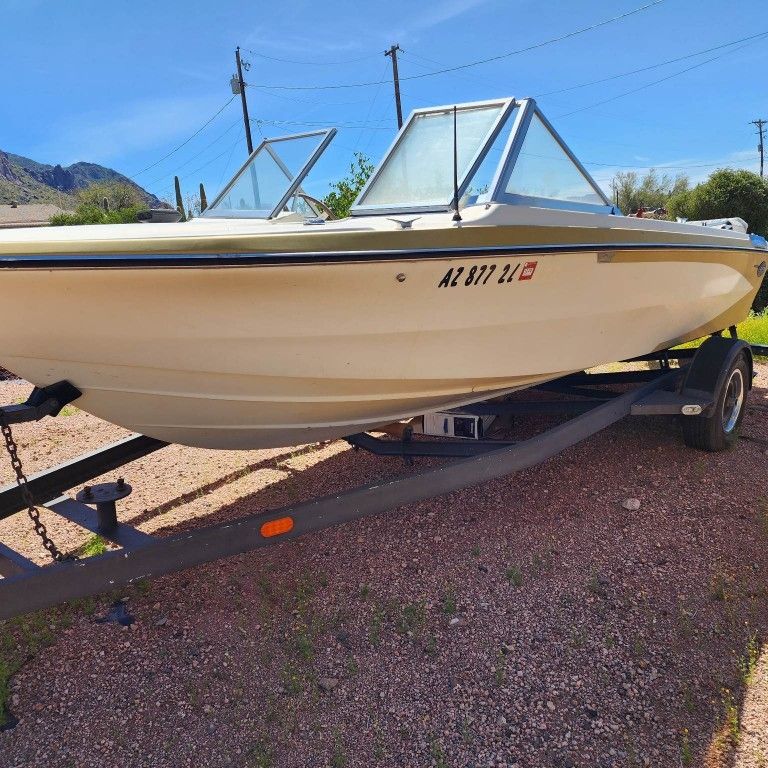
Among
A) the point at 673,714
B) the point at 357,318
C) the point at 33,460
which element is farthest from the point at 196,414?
A: the point at 33,460

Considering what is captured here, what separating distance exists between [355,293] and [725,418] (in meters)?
3.24

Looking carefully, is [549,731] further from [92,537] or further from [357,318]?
[92,537]

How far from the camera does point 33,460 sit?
4.97m

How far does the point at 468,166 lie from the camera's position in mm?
3344

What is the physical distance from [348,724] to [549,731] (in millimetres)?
688

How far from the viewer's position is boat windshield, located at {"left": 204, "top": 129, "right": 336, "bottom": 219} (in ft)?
12.9

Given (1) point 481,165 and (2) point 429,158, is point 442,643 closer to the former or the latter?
(1) point 481,165

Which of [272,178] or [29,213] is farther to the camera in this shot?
[29,213]

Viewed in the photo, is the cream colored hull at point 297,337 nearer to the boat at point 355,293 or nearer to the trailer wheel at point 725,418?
the boat at point 355,293

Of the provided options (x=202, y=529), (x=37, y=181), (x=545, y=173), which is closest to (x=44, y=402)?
(x=202, y=529)

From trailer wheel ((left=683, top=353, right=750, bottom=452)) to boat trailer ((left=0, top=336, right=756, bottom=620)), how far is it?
14mm

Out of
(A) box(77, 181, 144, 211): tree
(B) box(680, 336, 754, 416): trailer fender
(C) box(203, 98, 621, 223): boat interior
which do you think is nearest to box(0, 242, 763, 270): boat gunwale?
(C) box(203, 98, 621, 223): boat interior

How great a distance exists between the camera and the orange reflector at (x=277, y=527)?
279 cm

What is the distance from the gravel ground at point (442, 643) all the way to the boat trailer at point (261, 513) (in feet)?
1.25
